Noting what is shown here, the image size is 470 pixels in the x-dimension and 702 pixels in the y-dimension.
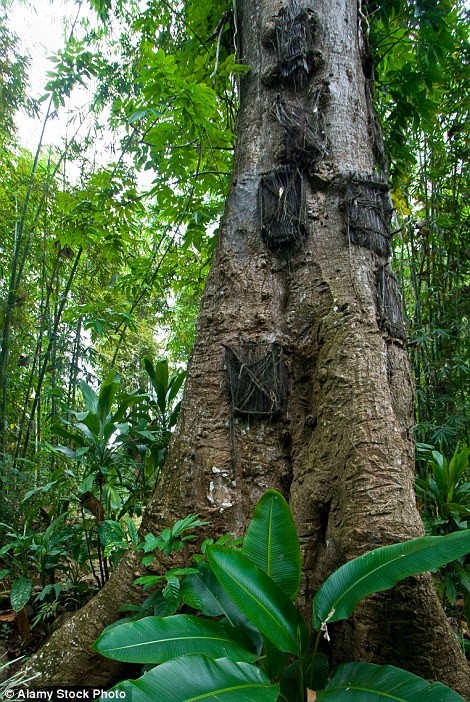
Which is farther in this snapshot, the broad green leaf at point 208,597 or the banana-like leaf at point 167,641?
the broad green leaf at point 208,597

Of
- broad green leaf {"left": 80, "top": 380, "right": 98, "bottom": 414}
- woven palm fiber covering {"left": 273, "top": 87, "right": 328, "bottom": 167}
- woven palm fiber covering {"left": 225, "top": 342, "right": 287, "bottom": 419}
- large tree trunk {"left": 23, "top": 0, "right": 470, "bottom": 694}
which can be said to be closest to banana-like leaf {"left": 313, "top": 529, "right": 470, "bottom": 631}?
large tree trunk {"left": 23, "top": 0, "right": 470, "bottom": 694}

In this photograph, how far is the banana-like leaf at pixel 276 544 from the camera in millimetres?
1602

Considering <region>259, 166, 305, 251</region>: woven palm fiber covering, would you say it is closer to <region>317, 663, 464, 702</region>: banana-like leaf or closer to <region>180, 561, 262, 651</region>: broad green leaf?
<region>180, 561, 262, 651</region>: broad green leaf

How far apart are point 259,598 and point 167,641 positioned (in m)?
0.29

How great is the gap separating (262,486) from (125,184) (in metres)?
2.72

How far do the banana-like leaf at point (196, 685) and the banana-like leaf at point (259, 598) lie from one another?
0.47ft

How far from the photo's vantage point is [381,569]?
1416mm

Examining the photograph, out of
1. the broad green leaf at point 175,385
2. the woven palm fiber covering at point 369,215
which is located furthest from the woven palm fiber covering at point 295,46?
the broad green leaf at point 175,385

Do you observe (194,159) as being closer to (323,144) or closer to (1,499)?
(323,144)

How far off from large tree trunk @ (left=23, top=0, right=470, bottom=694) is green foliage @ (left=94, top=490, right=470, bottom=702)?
27 cm

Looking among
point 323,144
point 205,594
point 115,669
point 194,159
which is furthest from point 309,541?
point 194,159

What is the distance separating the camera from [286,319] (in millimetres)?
2467

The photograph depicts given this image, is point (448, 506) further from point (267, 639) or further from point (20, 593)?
point (20, 593)

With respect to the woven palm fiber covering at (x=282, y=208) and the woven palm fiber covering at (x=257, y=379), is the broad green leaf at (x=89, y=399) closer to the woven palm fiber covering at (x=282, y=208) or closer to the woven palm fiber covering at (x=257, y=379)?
the woven palm fiber covering at (x=257, y=379)
